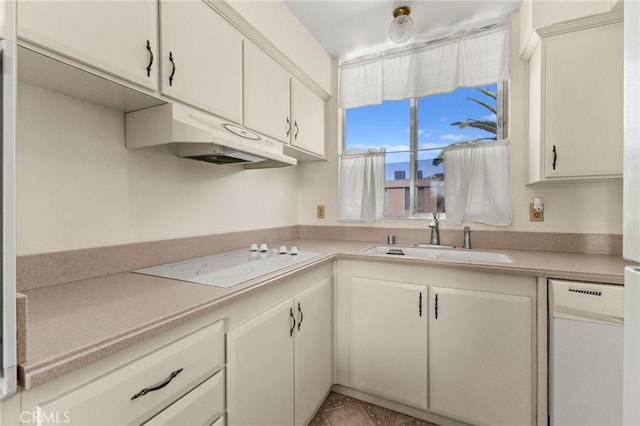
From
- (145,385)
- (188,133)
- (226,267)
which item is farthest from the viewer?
(226,267)

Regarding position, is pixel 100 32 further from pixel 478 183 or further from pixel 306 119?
pixel 478 183

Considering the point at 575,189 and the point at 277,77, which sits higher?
the point at 277,77

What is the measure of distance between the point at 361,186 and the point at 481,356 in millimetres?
1410

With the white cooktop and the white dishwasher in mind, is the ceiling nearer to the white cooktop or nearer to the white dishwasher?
the white cooktop

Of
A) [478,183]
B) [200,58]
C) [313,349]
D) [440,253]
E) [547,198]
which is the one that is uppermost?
[200,58]

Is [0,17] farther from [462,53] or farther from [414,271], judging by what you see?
[462,53]

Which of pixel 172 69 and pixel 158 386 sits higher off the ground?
pixel 172 69

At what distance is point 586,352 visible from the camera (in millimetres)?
1247

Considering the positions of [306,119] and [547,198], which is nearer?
[547,198]

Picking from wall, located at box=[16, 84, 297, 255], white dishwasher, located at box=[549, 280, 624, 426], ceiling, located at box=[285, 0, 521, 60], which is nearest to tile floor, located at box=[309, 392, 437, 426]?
white dishwasher, located at box=[549, 280, 624, 426]

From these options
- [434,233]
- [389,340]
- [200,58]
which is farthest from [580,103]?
[200,58]

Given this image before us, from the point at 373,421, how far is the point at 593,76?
222 centimetres

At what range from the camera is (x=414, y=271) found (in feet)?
5.32

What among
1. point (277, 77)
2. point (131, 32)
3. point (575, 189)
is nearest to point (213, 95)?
point (131, 32)
